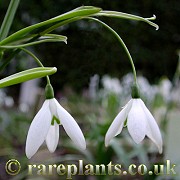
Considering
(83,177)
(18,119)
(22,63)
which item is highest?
(22,63)

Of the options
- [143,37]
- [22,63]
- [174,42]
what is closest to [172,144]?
[22,63]

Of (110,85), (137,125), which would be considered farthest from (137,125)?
(110,85)

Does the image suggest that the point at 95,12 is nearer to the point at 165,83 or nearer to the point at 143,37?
the point at 165,83

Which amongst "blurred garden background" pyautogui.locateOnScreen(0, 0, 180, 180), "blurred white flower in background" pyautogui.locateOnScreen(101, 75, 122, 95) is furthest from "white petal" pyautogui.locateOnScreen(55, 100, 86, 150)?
"blurred white flower in background" pyautogui.locateOnScreen(101, 75, 122, 95)

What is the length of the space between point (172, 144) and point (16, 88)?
3809 mm

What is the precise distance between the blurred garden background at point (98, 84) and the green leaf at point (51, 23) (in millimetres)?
773

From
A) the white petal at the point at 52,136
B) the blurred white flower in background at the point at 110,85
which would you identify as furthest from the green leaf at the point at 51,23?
the blurred white flower in background at the point at 110,85

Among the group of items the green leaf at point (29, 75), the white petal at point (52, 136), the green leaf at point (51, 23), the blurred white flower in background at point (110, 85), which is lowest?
the blurred white flower in background at point (110, 85)

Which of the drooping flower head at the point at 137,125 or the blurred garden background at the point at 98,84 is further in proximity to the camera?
the blurred garden background at the point at 98,84

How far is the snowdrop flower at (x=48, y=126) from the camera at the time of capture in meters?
0.69

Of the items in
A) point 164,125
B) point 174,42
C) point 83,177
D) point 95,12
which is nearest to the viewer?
→ point 95,12

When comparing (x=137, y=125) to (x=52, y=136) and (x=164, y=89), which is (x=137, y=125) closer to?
(x=52, y=136)

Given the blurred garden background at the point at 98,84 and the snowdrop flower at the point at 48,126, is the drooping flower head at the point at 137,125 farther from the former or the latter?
the blurred garden background at the point at 98,84

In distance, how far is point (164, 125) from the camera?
2047mm
